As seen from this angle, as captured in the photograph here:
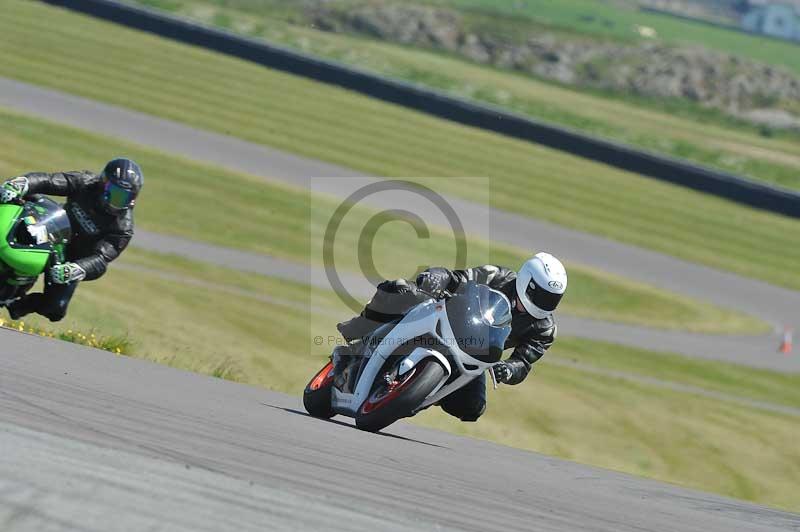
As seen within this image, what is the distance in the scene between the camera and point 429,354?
6.70 m

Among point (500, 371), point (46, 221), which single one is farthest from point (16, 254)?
point (500, 371)

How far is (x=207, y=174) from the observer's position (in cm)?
2491

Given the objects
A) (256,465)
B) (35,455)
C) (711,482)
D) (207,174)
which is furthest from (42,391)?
(207,174)

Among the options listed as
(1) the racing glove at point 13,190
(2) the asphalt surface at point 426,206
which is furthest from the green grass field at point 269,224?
(1) the racing glove at point 13,190

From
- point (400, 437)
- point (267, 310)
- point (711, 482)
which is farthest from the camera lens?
point (267, 310)

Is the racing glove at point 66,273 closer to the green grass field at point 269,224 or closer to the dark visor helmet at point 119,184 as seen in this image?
the dark visor helmet at point 119,184

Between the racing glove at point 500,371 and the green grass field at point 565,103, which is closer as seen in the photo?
the racing glove at point 500,371

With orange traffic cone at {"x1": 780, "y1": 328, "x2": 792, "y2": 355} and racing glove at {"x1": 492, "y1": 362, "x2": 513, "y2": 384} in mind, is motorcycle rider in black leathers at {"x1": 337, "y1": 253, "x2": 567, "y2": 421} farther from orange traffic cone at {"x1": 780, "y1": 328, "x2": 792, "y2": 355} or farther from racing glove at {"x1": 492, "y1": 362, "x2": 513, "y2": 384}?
orange traffic cone at {"x1": 780, "y1": 328, "x2": 792, "y2": 355}

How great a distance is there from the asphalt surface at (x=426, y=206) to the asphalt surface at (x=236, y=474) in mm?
18380

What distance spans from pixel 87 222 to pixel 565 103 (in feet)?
115

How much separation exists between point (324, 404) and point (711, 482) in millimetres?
6407

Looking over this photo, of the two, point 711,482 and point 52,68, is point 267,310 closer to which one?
point 711,482
